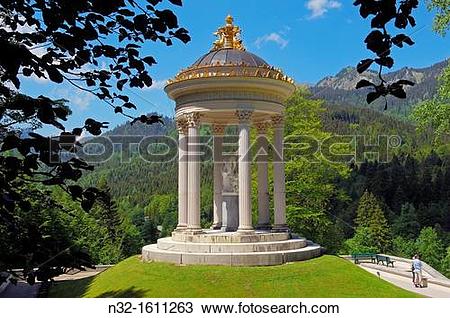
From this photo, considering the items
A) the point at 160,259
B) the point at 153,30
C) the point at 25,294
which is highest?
the point at 153,30

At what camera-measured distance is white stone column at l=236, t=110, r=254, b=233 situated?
61.4ft

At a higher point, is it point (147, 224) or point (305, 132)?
point (305, 132)

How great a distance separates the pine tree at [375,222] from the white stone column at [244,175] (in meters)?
39.2

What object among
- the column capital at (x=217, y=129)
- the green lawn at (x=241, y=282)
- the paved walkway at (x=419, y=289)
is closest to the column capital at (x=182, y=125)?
the column capital at (x=217, y=129)

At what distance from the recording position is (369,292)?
15180 mm

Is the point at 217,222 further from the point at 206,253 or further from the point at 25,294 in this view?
the point at 25,294

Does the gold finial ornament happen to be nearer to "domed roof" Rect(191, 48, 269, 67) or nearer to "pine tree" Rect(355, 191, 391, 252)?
"domed roof" Rect(191, 48, 269, 67)

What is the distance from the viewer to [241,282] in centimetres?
1488

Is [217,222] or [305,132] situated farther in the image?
[305,132]

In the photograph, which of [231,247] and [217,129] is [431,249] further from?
[231,247]

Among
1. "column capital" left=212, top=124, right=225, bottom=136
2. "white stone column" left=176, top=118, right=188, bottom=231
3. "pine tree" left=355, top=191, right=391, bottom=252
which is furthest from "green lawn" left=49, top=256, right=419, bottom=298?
"pine tree" left=355, top=191, right=391, bottom=252

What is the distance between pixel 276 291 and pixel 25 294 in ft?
34.5
